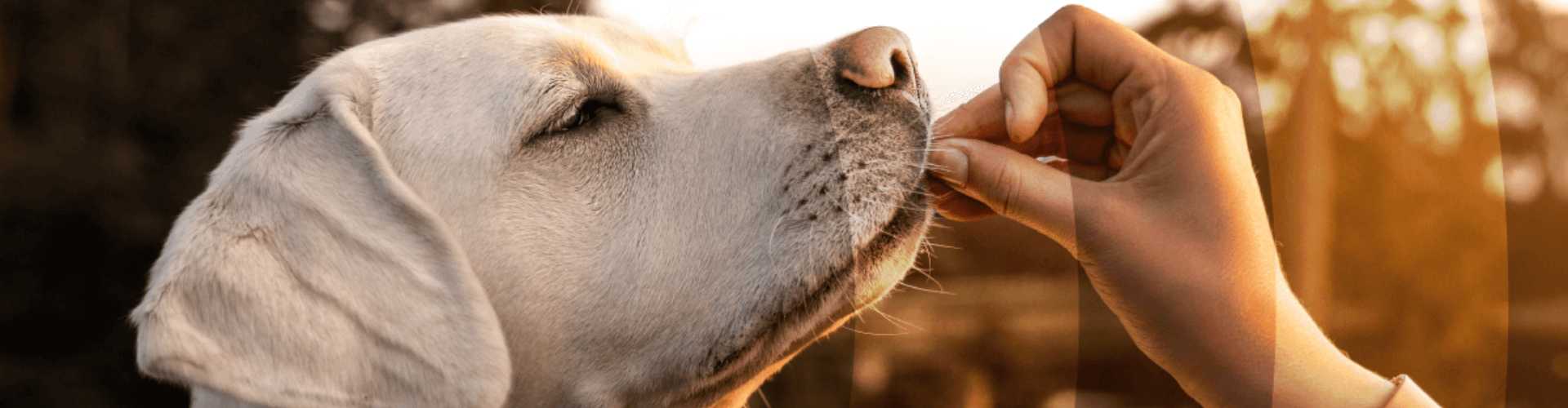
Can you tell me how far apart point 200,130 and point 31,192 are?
554 mm

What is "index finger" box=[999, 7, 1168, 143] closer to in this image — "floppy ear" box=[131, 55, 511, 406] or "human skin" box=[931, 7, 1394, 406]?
"human skin" box=[931, 7, 1394, 406]

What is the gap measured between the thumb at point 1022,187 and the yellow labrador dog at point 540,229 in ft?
0.73

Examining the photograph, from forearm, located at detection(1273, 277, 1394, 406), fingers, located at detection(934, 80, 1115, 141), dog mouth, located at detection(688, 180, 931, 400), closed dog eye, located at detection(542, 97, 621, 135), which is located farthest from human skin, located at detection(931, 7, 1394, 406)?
closed dog eye, located at detection(542, 97, 621, 135)

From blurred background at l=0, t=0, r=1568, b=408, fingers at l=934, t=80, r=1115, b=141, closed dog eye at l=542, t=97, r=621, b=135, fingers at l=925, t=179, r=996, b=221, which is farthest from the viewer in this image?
closed dog eye at l=542, t=97, r=621, b=135

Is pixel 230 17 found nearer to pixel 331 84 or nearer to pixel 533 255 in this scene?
pixel 331 84

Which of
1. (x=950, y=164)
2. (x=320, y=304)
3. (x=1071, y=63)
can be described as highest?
(x=1071, y=63)

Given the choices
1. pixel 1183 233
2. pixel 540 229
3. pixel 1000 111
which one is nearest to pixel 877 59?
pixel 1000 111

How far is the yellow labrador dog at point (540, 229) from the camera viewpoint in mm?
1679

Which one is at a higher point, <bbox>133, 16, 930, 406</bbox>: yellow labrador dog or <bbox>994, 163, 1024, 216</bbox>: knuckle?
<bbox>994, 163, 1024, 216</bbox>: knuckle

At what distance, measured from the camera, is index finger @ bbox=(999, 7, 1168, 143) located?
4.68 feet

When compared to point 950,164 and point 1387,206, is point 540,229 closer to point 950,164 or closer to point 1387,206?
point 950,164

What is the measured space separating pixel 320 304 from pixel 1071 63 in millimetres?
1157

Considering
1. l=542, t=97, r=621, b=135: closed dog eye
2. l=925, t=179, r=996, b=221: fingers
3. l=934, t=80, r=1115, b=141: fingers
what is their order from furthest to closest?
l=542, t=97, r=621, b=135: closed dog eye → l=925, t=179, r=996, b=221: fingers → l=934, t=80, r=1115, b=141: fingers

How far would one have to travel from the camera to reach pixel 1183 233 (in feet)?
4.42
